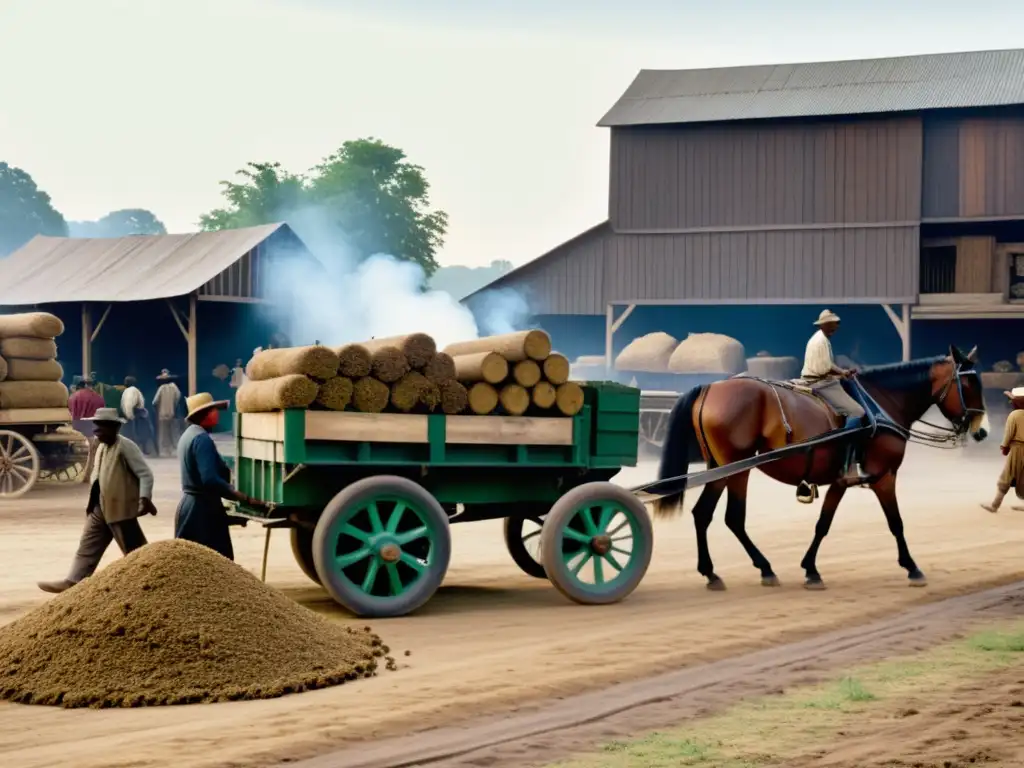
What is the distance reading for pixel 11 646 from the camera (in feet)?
28.3

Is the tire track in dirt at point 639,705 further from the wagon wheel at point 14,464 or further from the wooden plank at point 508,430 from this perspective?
the wagon wheel at point 14,464

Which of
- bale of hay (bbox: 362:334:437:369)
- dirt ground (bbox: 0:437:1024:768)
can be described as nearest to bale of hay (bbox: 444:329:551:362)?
bale of hay (bbox: 362:334:437:369)

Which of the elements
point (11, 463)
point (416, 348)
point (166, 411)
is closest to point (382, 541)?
point (416, 348)

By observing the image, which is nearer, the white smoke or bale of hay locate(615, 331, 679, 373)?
bale of hay locate(615, 331, 679, 373)

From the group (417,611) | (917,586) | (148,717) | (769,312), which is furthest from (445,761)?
(769,312)

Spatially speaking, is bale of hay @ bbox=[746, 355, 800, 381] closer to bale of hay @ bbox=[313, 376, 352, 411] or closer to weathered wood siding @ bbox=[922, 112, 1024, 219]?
weathered wood siding @ bbox=[922, 112, 1024, 219]

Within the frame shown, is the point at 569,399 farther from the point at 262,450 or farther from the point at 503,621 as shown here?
the point at 262,450

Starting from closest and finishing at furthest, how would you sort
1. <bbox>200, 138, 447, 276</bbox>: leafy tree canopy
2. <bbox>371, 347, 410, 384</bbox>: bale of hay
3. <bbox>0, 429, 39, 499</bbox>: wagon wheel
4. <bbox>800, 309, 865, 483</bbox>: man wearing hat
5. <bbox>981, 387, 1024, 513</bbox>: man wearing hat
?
<bbox>371, 347, 410, 384</bbox>: bale of hay → <bbox>800, 309, 865, 483</bbox>: man wearing hat → <bbox>981, 387, 1024, 513</bbox>: man wearing hat → <bbox>0, 429, 39, 499</bbox>: wagon wheel → <bbox>200, 138, 447, 276</bbox>: leafy tree canopy

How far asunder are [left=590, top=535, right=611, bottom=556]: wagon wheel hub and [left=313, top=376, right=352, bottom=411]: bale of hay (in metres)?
2.13

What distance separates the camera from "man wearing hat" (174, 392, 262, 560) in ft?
35.4

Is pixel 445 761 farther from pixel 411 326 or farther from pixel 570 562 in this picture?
pixel 411 326

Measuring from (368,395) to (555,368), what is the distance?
148 cm

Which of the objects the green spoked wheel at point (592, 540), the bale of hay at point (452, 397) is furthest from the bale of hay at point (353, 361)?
the green spoked wheel at point (592, 540)

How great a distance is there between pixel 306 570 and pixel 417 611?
1.38 m
